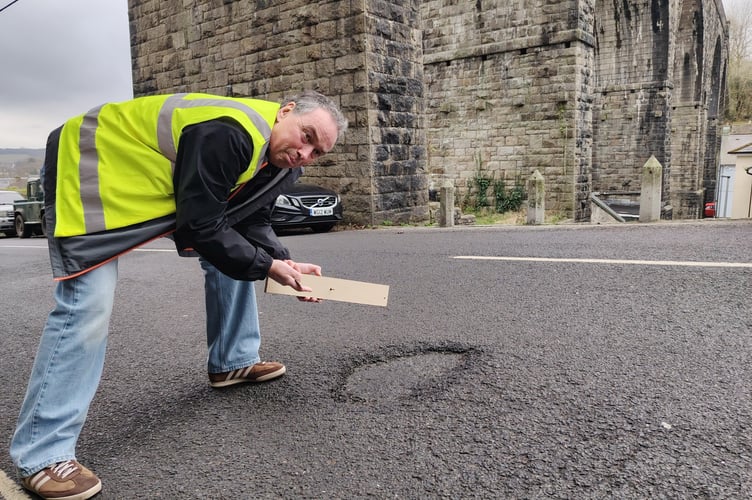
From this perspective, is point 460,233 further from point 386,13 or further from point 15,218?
point 15,218

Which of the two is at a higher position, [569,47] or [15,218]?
[569,47]

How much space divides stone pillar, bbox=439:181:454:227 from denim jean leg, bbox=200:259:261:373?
850cm

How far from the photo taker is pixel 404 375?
292cm

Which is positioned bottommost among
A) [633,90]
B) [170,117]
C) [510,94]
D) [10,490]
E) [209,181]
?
[10,490]

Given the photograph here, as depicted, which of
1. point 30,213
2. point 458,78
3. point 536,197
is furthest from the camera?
Result: point 458,78

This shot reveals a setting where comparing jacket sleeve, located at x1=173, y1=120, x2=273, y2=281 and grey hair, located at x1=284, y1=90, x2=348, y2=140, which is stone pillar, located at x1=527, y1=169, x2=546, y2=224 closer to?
grey hair, located at x1=284, y1=90, x2=348, y2=140

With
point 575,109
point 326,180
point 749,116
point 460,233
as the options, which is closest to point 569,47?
point 575,109

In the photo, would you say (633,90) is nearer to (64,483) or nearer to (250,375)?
(250,375)

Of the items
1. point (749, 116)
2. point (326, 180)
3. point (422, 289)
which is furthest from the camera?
point (749, 116)

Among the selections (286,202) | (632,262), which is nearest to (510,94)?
(286,202)

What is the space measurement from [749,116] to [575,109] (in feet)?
160

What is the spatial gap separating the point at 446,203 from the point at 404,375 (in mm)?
8547

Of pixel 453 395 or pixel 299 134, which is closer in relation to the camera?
pixel 299 134

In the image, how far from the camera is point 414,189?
12.2m
